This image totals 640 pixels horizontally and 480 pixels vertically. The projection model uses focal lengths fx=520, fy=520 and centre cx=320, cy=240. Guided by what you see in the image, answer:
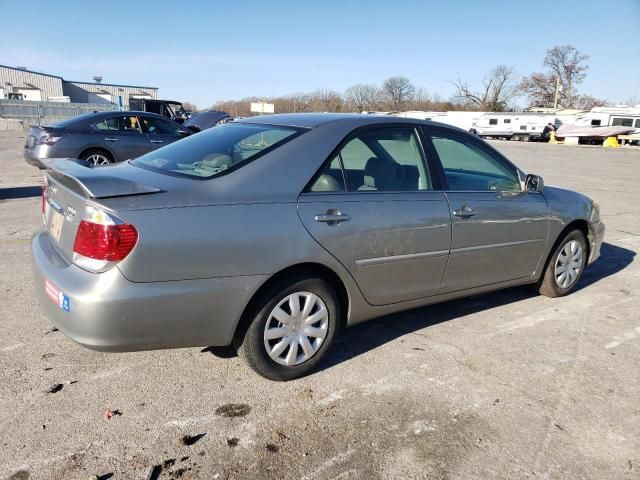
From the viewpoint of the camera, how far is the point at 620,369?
11.6ft

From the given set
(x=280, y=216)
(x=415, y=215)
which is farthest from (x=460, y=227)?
(x=280, y=216)

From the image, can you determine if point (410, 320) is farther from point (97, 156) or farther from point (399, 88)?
point (399, 88)

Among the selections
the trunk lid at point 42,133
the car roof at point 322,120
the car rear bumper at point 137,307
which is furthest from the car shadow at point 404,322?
the trunk lid at point 42,133

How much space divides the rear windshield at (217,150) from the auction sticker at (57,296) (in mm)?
905

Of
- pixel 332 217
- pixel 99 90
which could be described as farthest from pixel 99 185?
pixel 99 90

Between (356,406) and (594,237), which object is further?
(594,237)

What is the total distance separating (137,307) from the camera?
2.58 m

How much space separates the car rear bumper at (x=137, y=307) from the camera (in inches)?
100

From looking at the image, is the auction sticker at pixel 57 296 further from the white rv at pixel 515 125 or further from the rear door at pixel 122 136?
the white rv at pixel 515 125

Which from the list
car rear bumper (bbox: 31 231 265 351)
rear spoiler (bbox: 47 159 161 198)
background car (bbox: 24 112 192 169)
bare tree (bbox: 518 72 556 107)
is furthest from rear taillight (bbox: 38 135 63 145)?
bare tree (bbox: 518 72 556 107)

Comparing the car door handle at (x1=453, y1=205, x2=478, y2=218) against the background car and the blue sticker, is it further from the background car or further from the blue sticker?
the background car

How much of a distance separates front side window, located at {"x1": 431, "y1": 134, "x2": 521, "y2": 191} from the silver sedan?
0.02 meters

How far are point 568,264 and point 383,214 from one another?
2.51m

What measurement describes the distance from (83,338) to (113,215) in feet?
2.12
